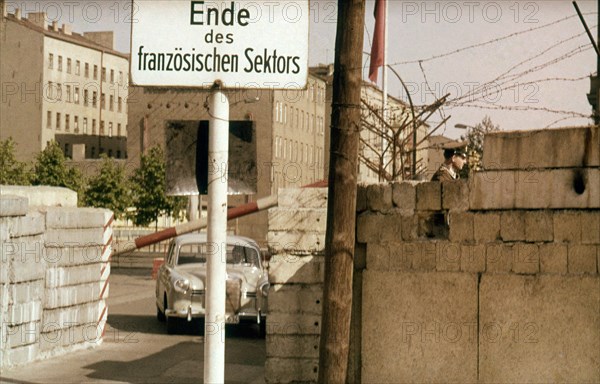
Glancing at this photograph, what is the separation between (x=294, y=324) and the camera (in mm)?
11547

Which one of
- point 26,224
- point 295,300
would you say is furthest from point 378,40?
point 295,300

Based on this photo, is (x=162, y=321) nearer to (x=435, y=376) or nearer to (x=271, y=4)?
(x=435, y=376)

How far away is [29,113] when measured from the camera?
91.4m

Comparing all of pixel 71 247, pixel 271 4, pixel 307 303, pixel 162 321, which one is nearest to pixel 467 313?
pixel 307 303

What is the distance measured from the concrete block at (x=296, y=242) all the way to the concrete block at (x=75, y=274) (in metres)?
4.53

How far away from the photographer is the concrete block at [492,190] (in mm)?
9992

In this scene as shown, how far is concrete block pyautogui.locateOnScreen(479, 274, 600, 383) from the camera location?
966 cm

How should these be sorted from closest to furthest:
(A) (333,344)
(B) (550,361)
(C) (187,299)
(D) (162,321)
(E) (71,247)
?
(A) (333,344) → (B) (550,361) → (E) (71,247) → (C) (187,299) → (D) (162,321)

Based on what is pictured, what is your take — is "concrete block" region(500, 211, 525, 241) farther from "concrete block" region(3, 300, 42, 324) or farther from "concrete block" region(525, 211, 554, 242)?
"concrete block" region(3, 300, 42, 324)

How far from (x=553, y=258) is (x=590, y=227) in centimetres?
43

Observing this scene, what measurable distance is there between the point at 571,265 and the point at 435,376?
5.30 feet

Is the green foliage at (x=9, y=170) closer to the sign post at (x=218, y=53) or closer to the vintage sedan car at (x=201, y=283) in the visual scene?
the vintage sedan car at (x=201, y=283)

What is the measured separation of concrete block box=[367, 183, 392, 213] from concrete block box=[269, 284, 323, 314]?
1.27 metres

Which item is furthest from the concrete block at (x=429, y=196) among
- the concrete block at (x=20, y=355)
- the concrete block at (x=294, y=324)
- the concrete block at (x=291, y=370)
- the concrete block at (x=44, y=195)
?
the concrete block at (x=44, y=195)
